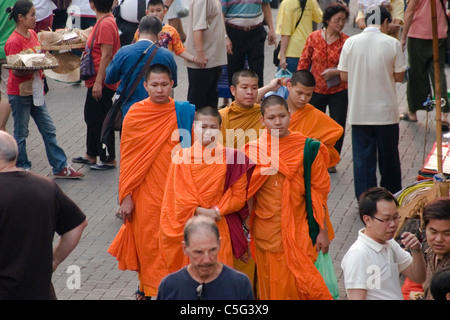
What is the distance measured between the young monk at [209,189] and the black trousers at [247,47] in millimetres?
4509

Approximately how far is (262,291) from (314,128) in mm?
1571

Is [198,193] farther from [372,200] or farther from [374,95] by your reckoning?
[374,95]

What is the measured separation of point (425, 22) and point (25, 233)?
708 centimetres

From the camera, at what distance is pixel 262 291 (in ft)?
20.4

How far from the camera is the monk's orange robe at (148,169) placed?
6594 mm

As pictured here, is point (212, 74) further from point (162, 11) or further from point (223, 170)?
point (223, 170)

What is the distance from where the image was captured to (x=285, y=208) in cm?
597

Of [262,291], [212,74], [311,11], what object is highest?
[311,11]

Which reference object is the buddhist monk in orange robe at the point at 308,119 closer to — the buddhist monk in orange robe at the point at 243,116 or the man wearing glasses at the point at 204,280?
the buddhist monk in orange robe at the point at 243,116

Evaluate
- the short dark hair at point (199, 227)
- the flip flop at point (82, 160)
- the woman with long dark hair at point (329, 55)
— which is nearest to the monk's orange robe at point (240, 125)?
the woman with long dark hair at point (329, 55)

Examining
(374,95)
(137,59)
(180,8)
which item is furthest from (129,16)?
(374,95)

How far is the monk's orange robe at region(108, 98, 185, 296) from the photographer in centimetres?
659

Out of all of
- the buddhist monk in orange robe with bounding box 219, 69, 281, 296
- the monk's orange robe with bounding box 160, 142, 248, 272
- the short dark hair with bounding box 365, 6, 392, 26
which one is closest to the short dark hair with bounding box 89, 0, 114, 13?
the buddhist monk in orange robe with bounding box 219, 69, 281, 296

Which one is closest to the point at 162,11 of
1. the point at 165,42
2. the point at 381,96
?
the point at 165,42
